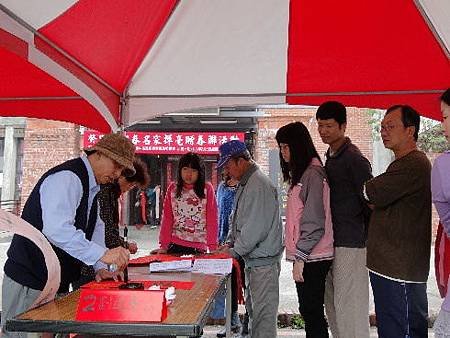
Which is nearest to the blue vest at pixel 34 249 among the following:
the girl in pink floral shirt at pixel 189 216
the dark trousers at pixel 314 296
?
the dark trousers at pixel 314 296

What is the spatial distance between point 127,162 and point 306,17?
54.2 inches

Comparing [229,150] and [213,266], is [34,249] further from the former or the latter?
[229,150]

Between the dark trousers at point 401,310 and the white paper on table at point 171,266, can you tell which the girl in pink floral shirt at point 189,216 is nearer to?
the white paper on table at point 171,266

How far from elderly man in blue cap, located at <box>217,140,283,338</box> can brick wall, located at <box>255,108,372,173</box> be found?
7.92 m

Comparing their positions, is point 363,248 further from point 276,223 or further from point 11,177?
point 11,177

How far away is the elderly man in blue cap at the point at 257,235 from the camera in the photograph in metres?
2.65

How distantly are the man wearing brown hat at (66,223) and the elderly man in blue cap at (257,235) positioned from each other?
3.03 ft

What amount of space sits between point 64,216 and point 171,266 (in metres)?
0.74

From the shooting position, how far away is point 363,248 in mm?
2441

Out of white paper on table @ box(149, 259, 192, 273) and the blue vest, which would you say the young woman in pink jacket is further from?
the blue vest

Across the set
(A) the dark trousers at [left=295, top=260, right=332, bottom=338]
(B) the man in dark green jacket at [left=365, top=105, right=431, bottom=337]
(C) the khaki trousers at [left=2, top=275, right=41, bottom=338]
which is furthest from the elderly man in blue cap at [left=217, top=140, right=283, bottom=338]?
(C) the khaki trousers at [left=2, top=275, right=41, bottom=338]

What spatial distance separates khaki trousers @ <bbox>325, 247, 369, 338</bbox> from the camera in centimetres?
244

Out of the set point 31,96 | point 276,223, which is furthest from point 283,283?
point 31,96

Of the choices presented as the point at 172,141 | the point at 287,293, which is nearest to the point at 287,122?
the point at 172,141
